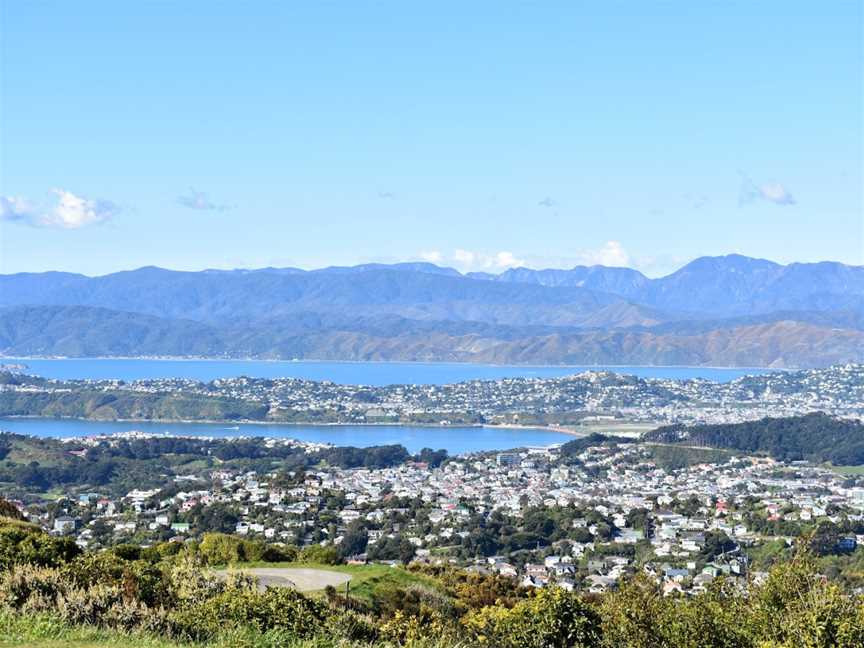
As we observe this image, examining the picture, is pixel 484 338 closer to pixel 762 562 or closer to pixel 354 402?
pixel 354 402

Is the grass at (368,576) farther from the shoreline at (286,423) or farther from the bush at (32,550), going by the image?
the shoreline at (286,423)

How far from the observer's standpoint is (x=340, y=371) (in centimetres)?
14038

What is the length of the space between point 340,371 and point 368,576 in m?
125

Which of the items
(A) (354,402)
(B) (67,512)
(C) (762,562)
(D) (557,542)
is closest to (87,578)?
(C) (762,562)

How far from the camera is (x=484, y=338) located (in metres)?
181

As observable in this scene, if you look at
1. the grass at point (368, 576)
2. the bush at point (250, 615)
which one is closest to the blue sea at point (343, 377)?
the grass at point (368, 576)

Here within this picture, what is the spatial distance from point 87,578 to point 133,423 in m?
71.7

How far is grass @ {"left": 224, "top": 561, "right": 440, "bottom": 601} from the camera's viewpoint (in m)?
14.9

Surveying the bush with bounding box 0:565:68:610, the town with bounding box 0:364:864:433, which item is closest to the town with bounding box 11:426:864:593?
the bush with bounding box 0:565:68:610

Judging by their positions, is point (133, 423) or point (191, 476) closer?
point (191, 476)

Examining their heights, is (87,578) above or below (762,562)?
above

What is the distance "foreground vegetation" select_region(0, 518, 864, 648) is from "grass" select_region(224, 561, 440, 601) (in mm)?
3806

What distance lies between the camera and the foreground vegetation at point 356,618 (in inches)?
292

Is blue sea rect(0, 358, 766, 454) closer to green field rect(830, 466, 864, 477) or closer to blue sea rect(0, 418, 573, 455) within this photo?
blue sea rect(0, 418, 573, 455)
